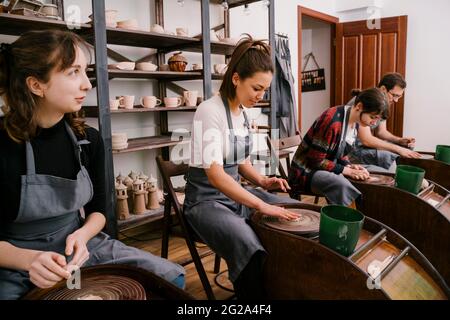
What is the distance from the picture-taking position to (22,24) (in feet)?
7.23

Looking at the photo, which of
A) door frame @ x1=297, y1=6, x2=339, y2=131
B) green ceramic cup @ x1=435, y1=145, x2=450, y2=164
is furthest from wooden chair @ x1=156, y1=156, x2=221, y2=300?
door frame @ x1=297, y1=6, x2=339, y2=131

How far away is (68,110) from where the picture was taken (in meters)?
1.24

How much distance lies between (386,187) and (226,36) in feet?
7.99

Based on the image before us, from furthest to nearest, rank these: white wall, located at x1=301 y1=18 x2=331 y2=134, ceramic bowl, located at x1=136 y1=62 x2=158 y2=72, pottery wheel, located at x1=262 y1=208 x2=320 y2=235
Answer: white wall, located at x1=301 y1=18 x2=331 y2=134 → ceramic bowl, located at x1=136 y1=62 x2=158 y2=72 → pottery wheel, located at x1=262 y1=208 x2=320 y2=235

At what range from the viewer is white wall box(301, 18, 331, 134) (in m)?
5.73

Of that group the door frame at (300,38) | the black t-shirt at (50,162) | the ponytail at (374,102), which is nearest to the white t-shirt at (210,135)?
the black t-shirt at (50,162)

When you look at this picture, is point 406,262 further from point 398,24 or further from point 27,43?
point 398,24

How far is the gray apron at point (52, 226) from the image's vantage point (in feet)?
3.81

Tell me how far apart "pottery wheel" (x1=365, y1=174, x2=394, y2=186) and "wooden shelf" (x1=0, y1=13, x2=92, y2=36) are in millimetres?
1961

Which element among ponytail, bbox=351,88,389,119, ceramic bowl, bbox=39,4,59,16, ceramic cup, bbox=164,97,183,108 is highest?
ceramic bowl, bbox=39,4,59,16

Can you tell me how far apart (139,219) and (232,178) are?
4.33 feet

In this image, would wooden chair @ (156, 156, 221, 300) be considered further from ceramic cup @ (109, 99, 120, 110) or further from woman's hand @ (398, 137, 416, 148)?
woman's hand @ (398, 137, 416, 148)

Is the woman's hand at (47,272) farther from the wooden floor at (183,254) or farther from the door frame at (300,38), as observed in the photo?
the door frame at (300,38)

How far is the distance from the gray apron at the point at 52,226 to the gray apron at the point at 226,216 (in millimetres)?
305
